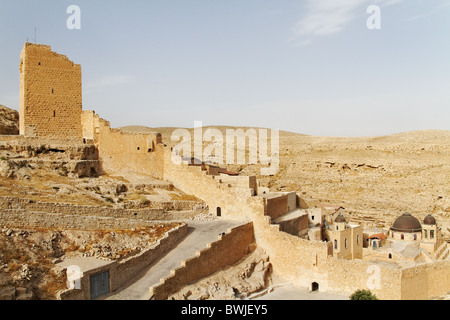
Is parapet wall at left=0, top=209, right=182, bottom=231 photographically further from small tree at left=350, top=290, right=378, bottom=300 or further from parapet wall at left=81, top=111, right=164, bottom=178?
small tree at left=350, top=290, right=378, bottom=300

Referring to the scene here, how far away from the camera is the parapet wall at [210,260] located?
14752 millimetres

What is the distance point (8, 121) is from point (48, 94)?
5704 millimetres

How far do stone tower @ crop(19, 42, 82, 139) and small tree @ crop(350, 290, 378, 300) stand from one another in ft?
51.7

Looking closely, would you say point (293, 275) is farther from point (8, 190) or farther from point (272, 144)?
point (272, 144)

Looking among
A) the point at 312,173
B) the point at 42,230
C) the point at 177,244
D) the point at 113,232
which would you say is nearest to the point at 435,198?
the point at 312,173

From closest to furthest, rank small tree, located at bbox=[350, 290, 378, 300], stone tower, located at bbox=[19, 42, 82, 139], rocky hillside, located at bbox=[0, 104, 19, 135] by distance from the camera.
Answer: small tree, located at bbox=[350, 290, 378, 300], stone tower, located at bbox=[19, 42, 82, 139], rocky hillside, located at bbox=[0, 104, 19, 135]

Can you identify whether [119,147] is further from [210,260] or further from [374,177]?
[374,177]

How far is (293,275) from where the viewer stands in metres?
18.9

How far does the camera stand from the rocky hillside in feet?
82.4

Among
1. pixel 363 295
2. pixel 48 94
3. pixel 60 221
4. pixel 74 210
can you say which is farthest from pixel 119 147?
pixel 363 295

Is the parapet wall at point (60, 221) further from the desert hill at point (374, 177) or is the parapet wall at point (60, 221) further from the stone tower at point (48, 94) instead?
the desert hill at point (374, 177)

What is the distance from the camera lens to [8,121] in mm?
26500

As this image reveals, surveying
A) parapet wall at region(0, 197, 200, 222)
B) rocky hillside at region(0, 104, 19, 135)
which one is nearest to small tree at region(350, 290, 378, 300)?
parapet wall at region(0, 197, 200, 222)

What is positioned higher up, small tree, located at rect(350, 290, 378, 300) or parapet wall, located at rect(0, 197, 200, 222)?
parapet wall, located at rect(0, 197, 200, 222)
